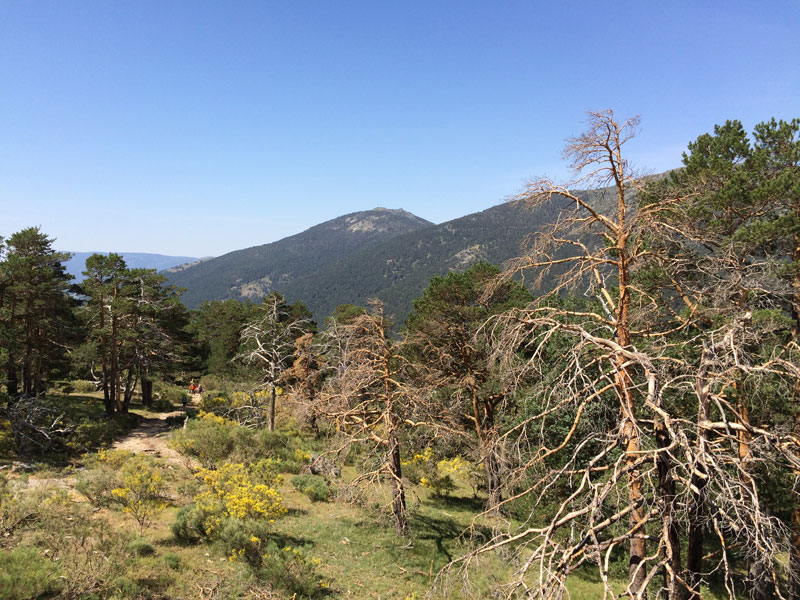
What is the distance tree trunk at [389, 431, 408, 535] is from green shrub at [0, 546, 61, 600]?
6.70m

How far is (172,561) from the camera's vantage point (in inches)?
352

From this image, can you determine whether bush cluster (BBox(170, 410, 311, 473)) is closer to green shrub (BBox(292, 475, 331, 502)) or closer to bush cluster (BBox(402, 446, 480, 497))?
green shrub (BBox(292, 475, 331, 502))

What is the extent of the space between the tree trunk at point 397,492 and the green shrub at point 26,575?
6.70 m

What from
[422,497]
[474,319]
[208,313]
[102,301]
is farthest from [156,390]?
[474,319]

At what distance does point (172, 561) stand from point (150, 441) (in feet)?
44.9

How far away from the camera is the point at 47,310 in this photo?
1991 cm

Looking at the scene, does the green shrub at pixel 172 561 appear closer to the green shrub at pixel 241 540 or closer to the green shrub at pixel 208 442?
the green shrub at pixel 241 540

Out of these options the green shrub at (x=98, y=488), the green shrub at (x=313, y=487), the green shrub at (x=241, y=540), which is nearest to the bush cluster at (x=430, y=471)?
the green shrub at (x=313, y=487)

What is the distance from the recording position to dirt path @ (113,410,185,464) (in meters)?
18.3

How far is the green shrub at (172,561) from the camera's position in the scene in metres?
8.88

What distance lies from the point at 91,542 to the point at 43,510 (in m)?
1.80

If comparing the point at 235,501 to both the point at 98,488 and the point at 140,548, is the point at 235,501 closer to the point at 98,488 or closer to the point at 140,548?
the point at 140,548

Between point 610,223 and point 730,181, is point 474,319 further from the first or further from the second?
point 610,223

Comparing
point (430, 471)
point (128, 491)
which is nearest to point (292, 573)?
point (128, 491)
